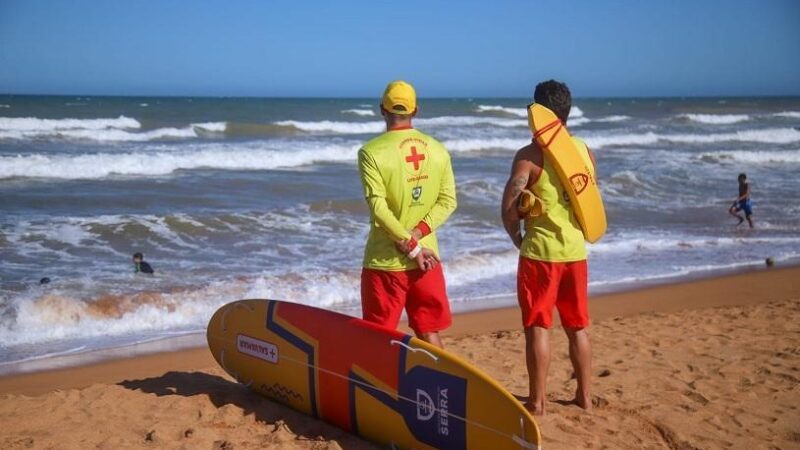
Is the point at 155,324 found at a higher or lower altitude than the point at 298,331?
lower

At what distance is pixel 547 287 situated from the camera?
3646 millimetres

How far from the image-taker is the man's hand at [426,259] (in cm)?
356

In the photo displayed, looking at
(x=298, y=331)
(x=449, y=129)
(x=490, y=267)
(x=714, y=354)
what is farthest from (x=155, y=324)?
(x=449, y=129)

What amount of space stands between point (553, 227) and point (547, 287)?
0.28 meters

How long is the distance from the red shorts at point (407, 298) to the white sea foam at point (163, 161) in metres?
13.8

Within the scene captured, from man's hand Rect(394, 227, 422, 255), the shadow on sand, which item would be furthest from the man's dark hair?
the shadow on sand

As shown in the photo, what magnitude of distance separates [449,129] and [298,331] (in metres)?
29.1

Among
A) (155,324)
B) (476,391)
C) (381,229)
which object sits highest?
(381,229)

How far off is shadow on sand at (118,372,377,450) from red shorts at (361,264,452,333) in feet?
1.95

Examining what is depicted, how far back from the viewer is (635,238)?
35.4ft

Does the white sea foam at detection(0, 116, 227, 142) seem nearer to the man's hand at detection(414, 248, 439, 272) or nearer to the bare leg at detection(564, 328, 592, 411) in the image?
the man's hand at detection(414, 248, 439, 272)

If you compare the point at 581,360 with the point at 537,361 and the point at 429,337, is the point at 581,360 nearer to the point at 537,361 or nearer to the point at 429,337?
the point at 537,361

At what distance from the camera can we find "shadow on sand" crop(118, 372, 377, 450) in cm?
379

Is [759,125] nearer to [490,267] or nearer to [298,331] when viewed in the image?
[490,267]
